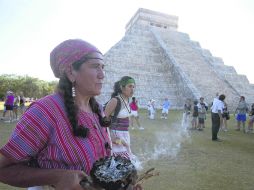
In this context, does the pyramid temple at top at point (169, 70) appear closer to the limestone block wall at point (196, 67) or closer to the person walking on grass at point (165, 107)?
the limestone block wall at point (196, 67)

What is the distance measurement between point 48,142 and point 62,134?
91 mm

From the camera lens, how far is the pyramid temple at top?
2595 cm

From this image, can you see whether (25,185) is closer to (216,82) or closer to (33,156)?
(33,156)

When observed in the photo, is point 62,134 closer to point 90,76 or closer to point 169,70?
point 90,76

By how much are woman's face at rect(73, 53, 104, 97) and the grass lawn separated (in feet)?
11.1

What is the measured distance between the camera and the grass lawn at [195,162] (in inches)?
197

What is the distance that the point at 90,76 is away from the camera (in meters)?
1.74

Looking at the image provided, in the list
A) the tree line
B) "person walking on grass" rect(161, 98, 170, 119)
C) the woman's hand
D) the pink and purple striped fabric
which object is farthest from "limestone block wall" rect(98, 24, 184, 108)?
the tree line

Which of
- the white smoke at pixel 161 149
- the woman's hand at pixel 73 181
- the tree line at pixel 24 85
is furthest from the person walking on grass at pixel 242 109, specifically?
the tree line at pixel 24 85

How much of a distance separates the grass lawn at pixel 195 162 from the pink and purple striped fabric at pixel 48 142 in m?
3.46

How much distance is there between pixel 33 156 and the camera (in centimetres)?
148

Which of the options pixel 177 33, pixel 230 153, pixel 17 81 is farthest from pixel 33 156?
pixel 17 81

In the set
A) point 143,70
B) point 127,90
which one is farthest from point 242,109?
point 143,70

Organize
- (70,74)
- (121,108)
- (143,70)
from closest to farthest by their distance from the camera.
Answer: (70,74)
(121,108)
(143,70)
